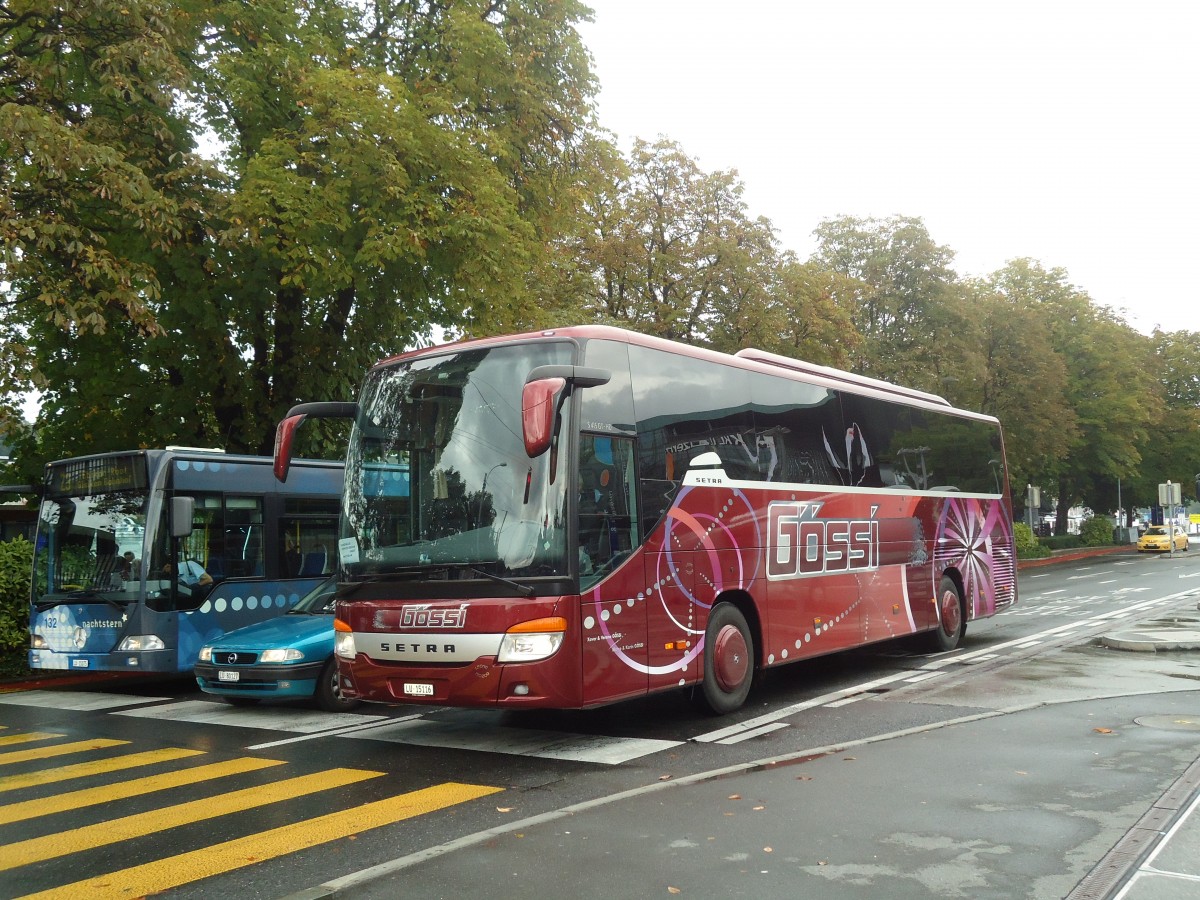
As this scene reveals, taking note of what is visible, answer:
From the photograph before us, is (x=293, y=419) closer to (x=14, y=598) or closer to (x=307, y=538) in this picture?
(x=307, y=538)

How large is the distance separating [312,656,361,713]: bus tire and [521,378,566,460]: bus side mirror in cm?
502

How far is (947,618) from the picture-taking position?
631 inches

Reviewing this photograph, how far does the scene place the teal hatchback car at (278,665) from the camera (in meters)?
11.4

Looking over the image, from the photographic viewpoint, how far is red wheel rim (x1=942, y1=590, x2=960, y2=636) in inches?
626

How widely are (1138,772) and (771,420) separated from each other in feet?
16.9

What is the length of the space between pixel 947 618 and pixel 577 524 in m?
9.13

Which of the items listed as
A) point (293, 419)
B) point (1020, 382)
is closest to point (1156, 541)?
point (1020, 382)

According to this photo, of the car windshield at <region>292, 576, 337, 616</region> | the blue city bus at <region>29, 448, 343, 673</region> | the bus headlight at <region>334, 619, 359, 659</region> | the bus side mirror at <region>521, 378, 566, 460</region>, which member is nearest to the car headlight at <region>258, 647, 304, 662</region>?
the car windshield at <region>292, 576, 337, 616</region>

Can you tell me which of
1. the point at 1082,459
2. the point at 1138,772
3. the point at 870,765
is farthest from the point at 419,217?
the point at 1082,459

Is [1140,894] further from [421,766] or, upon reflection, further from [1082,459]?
[1082,459]

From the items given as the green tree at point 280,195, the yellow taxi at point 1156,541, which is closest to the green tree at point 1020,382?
the yellow taxi at point 1156,541

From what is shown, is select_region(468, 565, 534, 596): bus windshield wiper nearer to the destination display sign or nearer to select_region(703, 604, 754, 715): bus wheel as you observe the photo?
select_region(703, 604, 754, 715): bus wheel

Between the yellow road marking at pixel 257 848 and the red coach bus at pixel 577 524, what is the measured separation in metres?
1.35

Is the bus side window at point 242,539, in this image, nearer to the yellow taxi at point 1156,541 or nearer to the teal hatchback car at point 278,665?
the teal hatchback car at point 278,665
